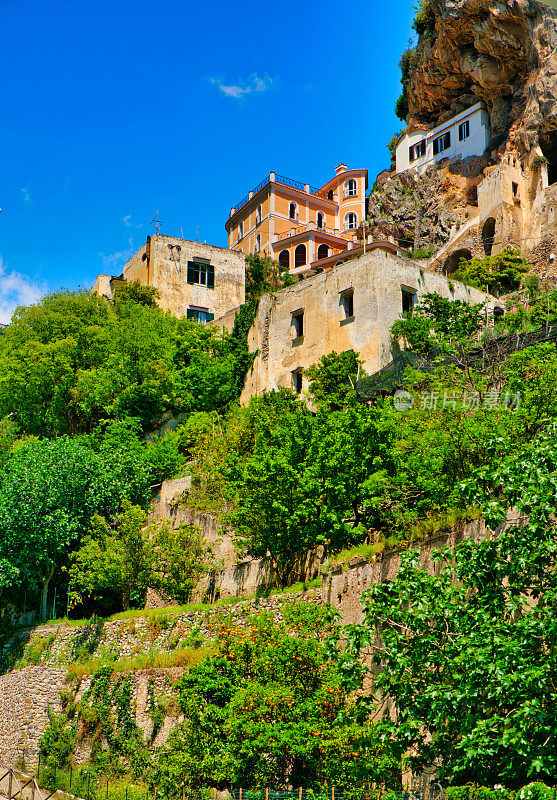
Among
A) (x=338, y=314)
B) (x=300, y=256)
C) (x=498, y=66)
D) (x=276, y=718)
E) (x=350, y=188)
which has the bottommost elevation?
(x=276, y=718)

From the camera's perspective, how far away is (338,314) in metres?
34.5

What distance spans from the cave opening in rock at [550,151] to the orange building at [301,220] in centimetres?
1358

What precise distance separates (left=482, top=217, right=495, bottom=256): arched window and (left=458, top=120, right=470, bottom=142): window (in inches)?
394

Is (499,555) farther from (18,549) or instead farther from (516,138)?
(516,138)

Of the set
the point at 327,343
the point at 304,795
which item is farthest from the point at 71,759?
the point at 327,343

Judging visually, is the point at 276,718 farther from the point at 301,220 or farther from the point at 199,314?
the point at 301,220

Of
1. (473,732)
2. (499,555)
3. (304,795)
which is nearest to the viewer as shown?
(473,732)

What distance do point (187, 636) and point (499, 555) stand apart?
1186 cm

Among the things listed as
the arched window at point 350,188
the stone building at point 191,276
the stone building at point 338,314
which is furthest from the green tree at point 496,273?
the arched window at point 350,188

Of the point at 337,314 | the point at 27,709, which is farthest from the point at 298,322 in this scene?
the point at 27,709

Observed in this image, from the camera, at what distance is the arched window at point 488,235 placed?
45.5m

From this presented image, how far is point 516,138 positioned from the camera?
47125mm

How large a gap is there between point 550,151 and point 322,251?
1626 centimetres

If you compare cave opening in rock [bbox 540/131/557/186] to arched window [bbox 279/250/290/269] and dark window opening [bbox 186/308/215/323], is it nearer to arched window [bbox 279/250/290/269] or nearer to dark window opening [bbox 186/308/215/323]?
arched window [bbox 279/250/290/269]
